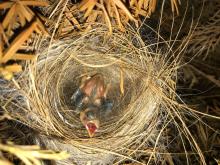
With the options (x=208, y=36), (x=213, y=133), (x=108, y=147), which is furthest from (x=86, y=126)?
(x=208, y=36)

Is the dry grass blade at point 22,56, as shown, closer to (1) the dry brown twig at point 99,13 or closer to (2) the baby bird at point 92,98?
(1) the dry brown twig at point 99,13

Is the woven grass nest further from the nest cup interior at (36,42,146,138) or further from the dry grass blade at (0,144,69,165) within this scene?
the dry grass blade at (0,144,69,165)

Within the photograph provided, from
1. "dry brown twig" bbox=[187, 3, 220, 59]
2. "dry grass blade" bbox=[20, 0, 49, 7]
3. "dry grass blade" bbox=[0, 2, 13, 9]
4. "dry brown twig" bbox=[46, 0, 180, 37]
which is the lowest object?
"dry brown twig" bbox=[187, 3, 220, 59]

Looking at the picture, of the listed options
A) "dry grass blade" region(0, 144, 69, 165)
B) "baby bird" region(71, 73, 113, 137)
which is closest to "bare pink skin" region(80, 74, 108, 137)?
"baby bird" region(71, 73, 113, 137)

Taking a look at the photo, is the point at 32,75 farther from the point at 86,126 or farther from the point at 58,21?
the point at 86,126

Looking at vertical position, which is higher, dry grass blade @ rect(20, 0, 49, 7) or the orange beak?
dry grass blade @ rect(20, 0, 49, 7)

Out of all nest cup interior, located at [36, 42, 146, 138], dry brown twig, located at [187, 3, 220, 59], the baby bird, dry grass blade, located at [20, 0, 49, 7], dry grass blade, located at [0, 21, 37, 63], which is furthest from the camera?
dry brown twig, located at [187, 3, 220, 59]

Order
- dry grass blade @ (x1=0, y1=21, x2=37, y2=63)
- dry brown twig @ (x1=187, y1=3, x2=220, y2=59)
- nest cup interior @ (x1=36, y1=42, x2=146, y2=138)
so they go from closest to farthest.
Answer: dry grass blade @ (x1=0, y1=21, x2=37, y2=63)
nest cup interior @ (x1=36, y1=42, x2=146, y2=138)
dry brown twig @ (x1=187, y1=3, x2=220, y2=59)

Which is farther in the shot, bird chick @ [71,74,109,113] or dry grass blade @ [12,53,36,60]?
bird chick @ [71,74,109,113]

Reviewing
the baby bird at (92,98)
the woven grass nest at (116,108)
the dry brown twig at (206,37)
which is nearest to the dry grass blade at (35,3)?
the woven grass nest at (116,108)
